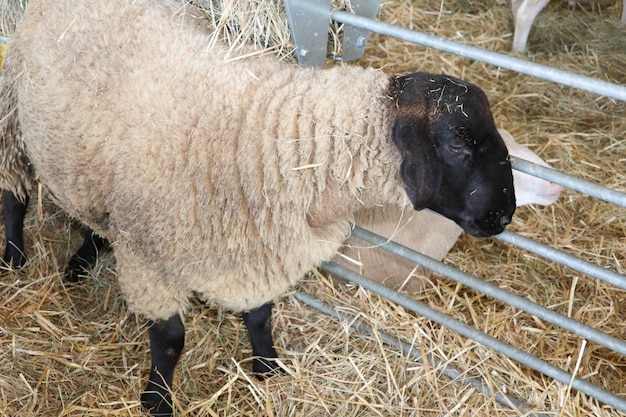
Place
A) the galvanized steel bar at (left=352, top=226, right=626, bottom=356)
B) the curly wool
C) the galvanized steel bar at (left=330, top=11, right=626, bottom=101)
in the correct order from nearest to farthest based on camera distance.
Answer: the galvanized steel bar at (left=330, top=11, right=626, bottom=101) < the curly wool < the galvanized steel bar at (left=352, top=226, right=626, bottom=356)

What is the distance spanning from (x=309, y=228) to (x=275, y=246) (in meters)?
0.13

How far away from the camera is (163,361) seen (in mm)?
2480

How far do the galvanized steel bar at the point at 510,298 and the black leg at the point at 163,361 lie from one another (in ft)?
2.61

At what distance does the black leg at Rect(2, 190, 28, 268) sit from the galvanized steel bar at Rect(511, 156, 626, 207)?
220cm

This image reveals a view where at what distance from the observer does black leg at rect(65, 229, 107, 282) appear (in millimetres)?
3080

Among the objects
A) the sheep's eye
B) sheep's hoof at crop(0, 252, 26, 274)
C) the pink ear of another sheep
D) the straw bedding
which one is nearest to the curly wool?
the sheep's eye

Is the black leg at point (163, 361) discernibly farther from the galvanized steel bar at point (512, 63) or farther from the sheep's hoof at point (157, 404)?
the galvanized steel bar at point (512, 63)

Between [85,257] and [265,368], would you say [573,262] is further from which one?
[85,257]

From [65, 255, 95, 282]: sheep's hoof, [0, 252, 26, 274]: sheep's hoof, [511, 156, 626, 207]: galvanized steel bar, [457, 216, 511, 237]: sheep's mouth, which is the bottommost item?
[65, 255, 95, 282]: sheep's hoof

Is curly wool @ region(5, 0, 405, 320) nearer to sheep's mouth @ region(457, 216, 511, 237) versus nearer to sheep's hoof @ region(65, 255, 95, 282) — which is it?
sheep's mouth @ region(457, 216, 511, 237)

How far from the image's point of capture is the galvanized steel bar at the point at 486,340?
226 centimetres

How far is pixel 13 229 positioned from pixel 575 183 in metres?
2.44

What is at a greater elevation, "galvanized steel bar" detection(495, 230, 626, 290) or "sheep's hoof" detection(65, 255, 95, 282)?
"galvanized steel bar" detection(495, 230, 626, 290)

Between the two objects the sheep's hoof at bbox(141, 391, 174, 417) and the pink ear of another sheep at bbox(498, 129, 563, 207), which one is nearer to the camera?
the sheep's hoof at bbox(141, 391, 174, 417)
